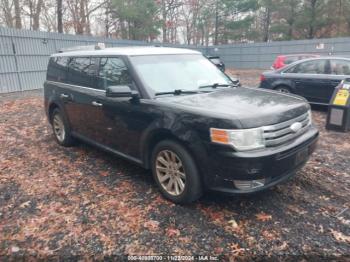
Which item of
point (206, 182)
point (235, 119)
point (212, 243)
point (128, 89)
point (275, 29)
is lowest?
point (212, 243)

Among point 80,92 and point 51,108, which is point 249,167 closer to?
point 80,92

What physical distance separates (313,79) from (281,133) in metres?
5.78

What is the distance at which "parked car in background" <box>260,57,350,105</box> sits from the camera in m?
7.70

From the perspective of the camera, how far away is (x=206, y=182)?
3.09m

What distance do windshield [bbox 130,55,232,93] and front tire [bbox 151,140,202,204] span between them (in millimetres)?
812

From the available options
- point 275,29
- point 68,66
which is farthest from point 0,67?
point 275,29

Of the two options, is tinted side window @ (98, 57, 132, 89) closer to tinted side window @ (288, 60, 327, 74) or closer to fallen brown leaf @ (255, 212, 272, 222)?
fallen brown leaf @ (255, 212, 272, 222)

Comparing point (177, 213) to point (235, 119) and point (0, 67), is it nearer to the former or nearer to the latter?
point (235, 119)

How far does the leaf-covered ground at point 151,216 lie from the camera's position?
2.79 m

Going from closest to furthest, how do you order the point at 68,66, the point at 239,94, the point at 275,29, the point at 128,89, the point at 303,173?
1. the point at 128,89
2. the point at 239,94
3. the point at 303,173
4. the point at 68,66
5. the point at 275,29

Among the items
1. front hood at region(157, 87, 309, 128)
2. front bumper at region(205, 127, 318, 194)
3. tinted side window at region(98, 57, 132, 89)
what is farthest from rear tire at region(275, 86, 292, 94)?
tinted side window at region(98, 57, 132, 89)

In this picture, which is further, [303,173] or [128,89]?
[303,173]

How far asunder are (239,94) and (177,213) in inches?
68.1

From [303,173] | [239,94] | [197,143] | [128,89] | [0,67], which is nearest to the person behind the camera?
[197,143]
